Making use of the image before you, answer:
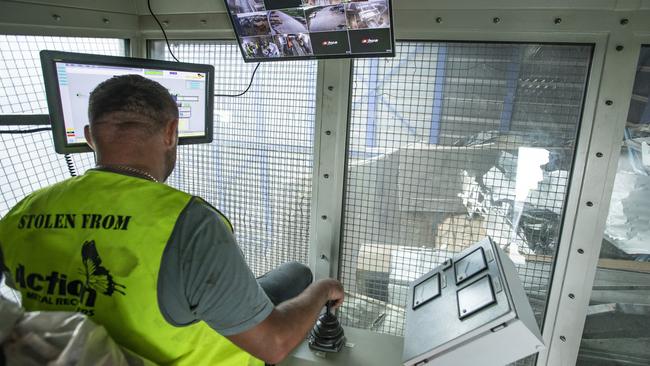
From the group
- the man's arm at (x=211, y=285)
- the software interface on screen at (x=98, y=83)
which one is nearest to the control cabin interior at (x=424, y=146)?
the software interface on screen at (x=98, y=83)

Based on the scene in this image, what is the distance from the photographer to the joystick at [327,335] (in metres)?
1.53

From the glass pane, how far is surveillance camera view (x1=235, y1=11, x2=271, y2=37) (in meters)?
1.43

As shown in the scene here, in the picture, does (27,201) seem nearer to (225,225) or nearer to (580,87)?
(225,225)

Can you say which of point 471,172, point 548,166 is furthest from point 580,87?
point 471,172

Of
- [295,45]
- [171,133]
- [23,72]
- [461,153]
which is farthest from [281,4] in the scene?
[23,72]

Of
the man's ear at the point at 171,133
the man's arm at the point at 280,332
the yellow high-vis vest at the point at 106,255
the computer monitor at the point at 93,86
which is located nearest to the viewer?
the yellow high-vis vest at the point at 106,255

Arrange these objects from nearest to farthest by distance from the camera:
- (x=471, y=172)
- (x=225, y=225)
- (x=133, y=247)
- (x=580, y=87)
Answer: (x=133, y=247)
(x=225, y=225)
(x=580, y=87)
(x=471, y=172)

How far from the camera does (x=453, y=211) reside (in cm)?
175

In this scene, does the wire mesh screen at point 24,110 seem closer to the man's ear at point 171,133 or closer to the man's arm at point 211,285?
the man's ear at point 171,133

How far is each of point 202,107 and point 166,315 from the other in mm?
1069

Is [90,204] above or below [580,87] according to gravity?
below

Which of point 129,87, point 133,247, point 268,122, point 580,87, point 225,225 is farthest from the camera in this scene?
point 268,122

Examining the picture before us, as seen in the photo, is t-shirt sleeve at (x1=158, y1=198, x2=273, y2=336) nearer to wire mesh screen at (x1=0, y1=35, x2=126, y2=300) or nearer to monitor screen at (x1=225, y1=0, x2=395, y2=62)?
monitor screen at (x1=225, y1=0, x2=395, y2=62)

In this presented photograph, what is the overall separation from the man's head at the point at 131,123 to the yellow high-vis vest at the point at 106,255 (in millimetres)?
89
